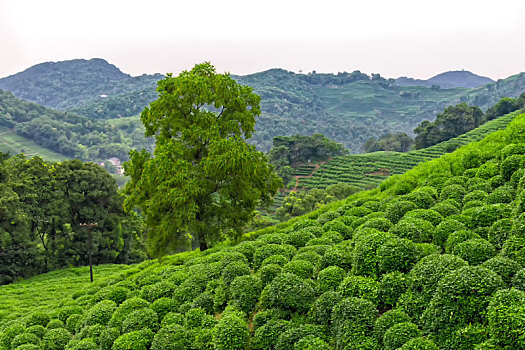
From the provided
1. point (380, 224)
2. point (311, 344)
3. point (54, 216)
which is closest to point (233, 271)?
point (311, 344)

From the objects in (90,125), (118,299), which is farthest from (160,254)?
(90,125)

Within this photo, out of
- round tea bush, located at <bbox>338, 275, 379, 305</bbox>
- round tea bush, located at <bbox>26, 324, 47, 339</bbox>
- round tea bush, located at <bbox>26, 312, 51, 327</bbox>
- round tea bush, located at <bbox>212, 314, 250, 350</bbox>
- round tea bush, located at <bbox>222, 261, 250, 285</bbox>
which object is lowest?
round tea bush, located at <bbox>26, 312, 51, 327</bbox>

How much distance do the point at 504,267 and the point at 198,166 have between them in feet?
35.0

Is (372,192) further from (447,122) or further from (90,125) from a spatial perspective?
(90,125)

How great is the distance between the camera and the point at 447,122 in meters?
67.0

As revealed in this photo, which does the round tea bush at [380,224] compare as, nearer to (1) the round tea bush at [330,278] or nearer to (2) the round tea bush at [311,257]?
(2) the round tea bush at [311,257]

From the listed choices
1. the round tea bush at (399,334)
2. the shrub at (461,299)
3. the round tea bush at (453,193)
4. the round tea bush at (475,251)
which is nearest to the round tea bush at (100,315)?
the round tea bush at (399,334)

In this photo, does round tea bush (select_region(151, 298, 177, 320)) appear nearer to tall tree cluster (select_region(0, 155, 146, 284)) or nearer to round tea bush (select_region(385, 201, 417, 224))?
round tea bush (select_region(385, 201, 417, 224))

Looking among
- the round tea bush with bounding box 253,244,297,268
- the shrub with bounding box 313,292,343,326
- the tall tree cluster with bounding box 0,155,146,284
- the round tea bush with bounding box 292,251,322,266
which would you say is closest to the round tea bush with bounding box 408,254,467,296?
the shrub with bounding box 313,292,343,326

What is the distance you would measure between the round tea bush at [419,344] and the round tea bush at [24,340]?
914 centimetres

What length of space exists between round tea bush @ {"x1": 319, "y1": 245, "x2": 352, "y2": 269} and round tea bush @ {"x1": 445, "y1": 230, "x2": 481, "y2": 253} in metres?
1.92

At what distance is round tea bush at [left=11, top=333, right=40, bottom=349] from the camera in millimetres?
9617

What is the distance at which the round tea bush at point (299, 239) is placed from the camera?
1037 cm

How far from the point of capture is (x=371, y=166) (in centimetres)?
6384
